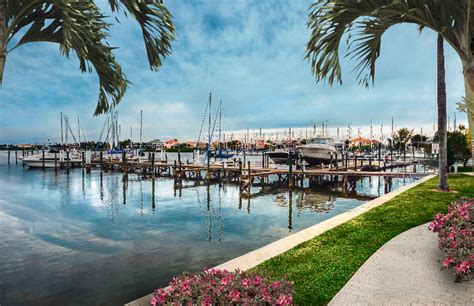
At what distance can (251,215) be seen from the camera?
65.9 feet

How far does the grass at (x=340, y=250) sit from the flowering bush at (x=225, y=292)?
721 mm

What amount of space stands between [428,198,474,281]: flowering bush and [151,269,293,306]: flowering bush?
13.5 ft

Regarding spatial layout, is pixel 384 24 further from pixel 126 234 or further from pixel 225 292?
pixel 126 234

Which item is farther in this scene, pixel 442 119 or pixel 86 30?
pixel 442 119

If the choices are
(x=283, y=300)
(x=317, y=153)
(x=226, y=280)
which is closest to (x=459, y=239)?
(x=283, y=300)

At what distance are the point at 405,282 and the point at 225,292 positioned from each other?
430cm

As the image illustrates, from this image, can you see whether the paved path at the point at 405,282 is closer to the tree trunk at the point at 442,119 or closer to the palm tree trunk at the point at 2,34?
the palm tree trunk at the point at 2,34

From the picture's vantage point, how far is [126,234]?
53.3 feet

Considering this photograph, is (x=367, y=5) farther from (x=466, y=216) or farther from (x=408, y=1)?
(x=466, y=216)

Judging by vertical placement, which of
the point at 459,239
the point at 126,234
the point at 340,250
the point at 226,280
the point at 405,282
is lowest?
the point at 126,234

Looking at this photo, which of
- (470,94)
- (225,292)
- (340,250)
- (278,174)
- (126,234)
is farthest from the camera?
(278,174)

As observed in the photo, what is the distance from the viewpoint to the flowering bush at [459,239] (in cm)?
600

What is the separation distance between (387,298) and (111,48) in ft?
25.4

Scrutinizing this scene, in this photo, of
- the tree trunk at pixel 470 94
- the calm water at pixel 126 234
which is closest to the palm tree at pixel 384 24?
the tree trunk at pixel 470 94
